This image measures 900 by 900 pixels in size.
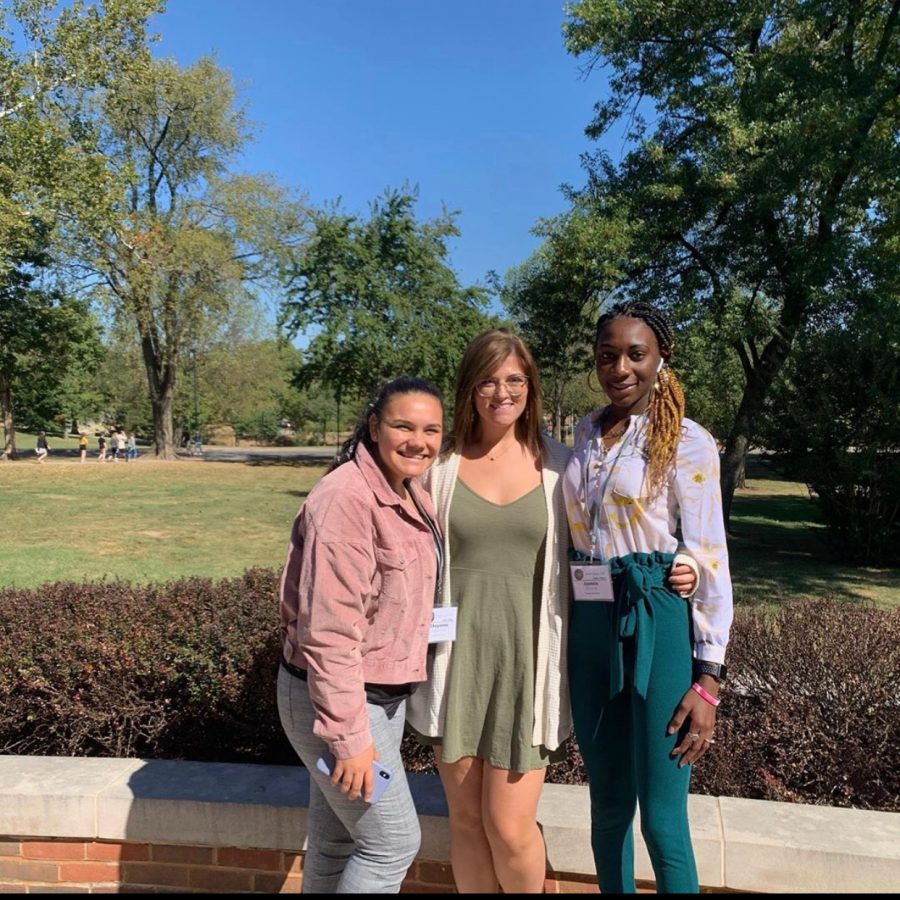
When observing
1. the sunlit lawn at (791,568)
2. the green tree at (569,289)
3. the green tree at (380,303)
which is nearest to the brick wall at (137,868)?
the sunlit lawn at (791,568)

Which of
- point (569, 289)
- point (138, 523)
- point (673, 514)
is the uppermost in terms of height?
point (569, 289)

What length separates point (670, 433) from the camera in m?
2.03

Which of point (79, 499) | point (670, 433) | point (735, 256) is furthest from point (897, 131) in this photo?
point (79, 499)

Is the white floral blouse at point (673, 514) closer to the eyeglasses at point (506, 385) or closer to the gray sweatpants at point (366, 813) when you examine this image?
the eyeglasses at point (506, 385)

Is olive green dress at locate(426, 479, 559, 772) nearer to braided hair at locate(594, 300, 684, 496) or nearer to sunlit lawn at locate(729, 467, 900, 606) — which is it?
braided hair at locate(594, 300, 684, 496)

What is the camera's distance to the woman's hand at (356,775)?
6.05 feet

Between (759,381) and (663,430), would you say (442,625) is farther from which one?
(759,381)

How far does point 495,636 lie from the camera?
2146 millimetres

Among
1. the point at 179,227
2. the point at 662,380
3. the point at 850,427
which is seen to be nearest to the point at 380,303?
the point at 179,227

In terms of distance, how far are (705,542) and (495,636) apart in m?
0.63

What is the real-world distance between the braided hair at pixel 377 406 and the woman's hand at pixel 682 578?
778mm

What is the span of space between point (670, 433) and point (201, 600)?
8.54 ft

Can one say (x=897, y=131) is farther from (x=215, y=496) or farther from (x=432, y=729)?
(x=215, y=496)

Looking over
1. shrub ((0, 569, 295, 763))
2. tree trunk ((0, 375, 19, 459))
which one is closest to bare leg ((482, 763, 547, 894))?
shrub ((0, 569, 295, 763))
